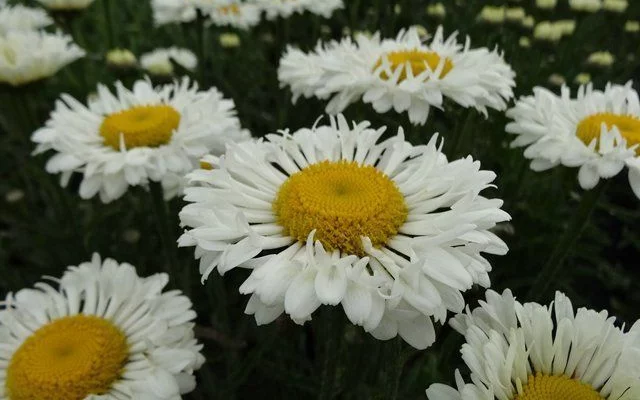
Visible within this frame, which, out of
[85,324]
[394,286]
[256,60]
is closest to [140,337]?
[85,324]

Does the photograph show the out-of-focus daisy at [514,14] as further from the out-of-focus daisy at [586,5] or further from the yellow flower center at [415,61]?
the yellow flower center at [415,61]

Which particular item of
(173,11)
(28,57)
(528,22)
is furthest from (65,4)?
(528,22)

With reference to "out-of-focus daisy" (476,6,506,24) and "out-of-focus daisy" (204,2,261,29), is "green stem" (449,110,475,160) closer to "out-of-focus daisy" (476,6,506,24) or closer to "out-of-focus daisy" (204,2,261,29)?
"out-of-focus daisy" (476,6,506,24)

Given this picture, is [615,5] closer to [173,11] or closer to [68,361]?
[173,11]

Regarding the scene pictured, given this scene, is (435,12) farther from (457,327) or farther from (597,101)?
(457,327)

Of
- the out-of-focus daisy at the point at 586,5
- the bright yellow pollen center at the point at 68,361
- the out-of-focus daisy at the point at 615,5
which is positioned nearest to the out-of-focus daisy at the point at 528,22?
the out-of-focus daisy at the point at 586,5
